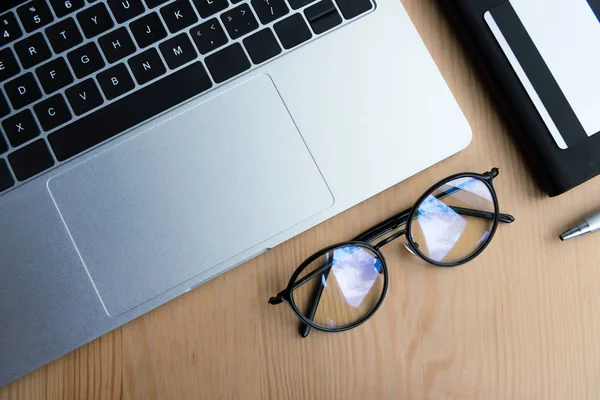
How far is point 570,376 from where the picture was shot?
1.66 feet

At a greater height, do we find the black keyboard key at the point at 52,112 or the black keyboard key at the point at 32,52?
the black keyboard key at the point at 32,52

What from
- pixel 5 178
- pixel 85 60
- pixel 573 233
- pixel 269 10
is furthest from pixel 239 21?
pixel 573 233

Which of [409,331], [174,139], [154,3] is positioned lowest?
[409,331]

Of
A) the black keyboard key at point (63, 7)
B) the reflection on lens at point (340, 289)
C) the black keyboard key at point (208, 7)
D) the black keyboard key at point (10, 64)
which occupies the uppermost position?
the black keyboard key at point (63, 7)

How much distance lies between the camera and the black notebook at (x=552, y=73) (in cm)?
48

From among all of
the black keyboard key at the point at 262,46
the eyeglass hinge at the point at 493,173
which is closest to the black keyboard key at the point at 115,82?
the black keyboard key at the point at 262,46

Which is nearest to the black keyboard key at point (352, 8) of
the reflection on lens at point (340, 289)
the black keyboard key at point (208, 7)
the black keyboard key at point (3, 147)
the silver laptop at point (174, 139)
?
the silver laptop at point (174, 139)

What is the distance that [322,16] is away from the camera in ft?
1.57

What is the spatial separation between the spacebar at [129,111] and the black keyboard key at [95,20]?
0.07 metres

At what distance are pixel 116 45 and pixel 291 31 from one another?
0.50 ft

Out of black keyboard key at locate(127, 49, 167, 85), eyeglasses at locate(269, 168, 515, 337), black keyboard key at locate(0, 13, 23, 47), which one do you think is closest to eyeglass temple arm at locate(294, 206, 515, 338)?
eyeglasses at locate(269, 168, 515, 337)

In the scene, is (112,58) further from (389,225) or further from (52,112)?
(389,225)

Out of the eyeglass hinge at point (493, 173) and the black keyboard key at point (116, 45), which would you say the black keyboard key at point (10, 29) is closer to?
the black keyboard key at point (116, 45)

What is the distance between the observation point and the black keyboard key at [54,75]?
47cm
